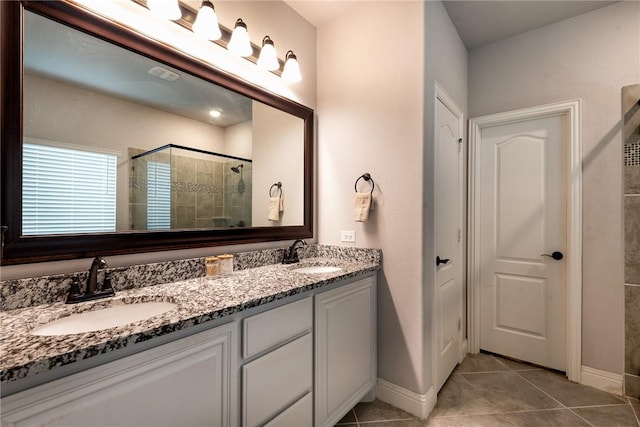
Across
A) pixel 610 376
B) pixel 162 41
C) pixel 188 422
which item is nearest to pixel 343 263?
pixel 188 422

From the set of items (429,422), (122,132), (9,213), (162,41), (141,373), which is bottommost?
(429,422)

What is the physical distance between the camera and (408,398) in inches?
71.6

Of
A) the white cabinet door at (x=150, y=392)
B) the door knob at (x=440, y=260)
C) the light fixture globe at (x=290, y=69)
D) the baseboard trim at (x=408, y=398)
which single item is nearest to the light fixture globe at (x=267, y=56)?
the light fixture globe at (x=290, y=69)

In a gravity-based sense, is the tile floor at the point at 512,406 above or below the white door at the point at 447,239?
below

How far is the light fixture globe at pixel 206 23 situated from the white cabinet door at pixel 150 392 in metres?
1.42

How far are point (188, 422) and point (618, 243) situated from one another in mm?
2779

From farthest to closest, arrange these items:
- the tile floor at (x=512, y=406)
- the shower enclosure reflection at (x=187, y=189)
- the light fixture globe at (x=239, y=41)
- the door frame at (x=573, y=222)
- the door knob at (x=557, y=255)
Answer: the door knob at (x=557, y=255) → the door frame at (x=573, y=222) → the tile floor at (x=512, y=406) → the light fixture globe at (x=239, y=41) → the shower enclosure reflection at (x=187, y=189)

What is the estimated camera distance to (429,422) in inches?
68.2

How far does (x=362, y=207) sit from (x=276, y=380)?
115cm

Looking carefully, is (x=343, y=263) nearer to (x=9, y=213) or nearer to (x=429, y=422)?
(x=429, y=422)

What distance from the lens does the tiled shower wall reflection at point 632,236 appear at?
195cm

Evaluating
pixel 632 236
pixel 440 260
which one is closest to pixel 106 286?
pixel 440 260

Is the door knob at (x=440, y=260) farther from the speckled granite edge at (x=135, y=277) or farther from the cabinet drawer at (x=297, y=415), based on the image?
the cabinet drawer at (x=297, y=415)

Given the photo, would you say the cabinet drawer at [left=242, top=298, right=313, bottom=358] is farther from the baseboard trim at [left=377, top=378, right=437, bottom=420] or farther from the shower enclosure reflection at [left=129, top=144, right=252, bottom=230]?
the baseboard trim at [left=377, top=378, right=437, bottom=420]
